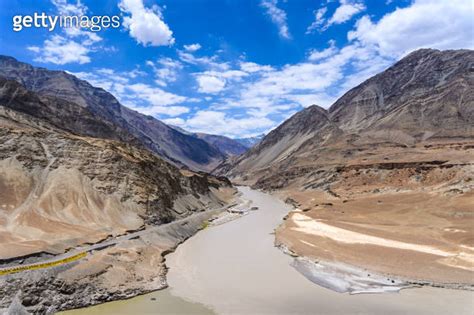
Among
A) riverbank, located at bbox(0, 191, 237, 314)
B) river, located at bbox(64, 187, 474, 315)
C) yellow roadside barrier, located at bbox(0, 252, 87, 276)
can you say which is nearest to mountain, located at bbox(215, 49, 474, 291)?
river, located at bbox(64, 187, 474, 315)

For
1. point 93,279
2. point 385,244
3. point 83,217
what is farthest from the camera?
point 83,217

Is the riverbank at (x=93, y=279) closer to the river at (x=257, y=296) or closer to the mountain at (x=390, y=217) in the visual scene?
the river at (x=257, y=296)

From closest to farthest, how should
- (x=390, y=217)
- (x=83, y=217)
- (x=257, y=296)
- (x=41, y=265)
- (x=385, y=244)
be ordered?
1. (x=257, y=296)
2. (x=41, y=265)
3. (x=385, y=244)
4. (x=83, y=217)
5. (x=390, y=217)

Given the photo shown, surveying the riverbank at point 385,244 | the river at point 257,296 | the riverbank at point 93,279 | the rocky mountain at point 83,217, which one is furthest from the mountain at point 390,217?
the rocky mountain at point 83,217

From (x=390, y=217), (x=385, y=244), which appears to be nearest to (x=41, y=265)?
(x=385, y=244)

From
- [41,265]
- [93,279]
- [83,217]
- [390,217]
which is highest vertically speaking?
[83,217]

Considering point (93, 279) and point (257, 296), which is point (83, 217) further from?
point (257, 296)

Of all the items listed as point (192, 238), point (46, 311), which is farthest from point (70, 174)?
point (46, 311)

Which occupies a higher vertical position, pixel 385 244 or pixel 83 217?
pixel 83 217
